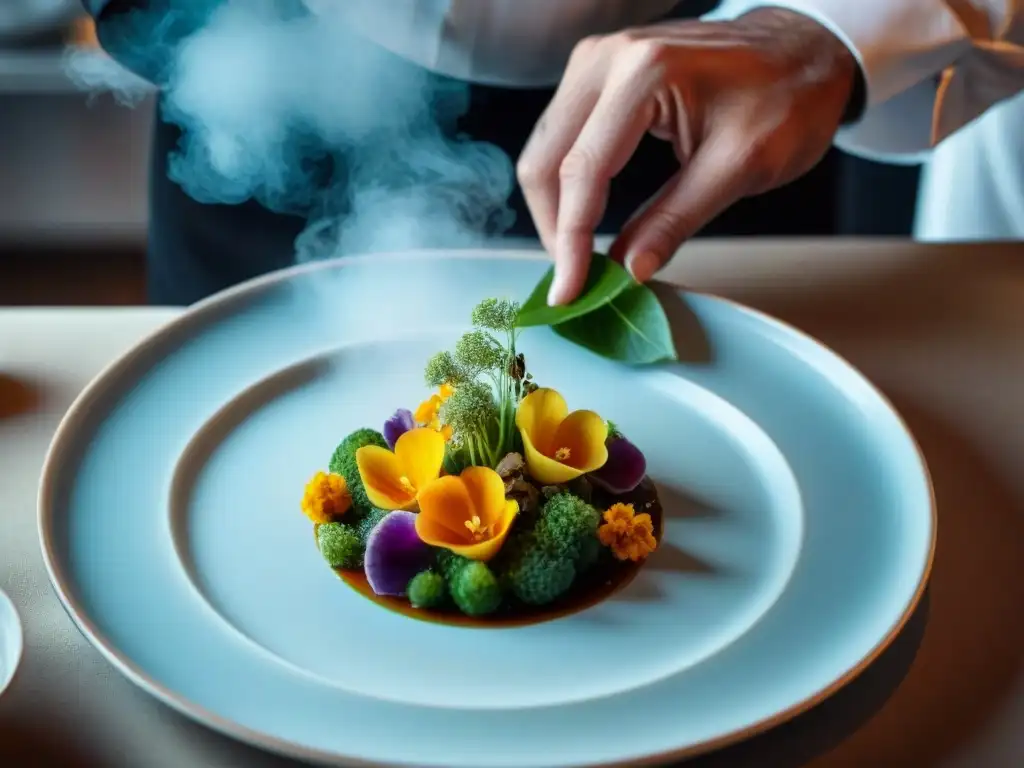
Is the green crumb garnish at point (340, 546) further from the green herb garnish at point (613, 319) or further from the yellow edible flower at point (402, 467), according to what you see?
the green herb garnish at point (613, 319)

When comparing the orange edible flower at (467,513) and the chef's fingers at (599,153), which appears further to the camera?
the chef's fingers at (599,153)

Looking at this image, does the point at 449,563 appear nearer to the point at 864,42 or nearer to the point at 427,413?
the point at 427,413

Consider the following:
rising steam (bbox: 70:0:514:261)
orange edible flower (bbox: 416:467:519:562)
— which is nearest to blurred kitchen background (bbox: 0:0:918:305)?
rising steam (bbox: 70:0:514:261)

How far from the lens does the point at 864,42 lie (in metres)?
1.00

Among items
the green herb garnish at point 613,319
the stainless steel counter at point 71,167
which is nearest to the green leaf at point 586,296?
the green herb garnish at point 613,319

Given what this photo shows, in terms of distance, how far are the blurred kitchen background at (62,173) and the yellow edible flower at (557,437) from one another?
187 centimetres

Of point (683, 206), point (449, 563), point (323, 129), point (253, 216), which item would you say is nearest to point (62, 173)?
point (253, 216)

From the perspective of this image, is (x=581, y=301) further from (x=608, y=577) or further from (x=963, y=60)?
(x=963, y=60)

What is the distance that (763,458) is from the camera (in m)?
0.74

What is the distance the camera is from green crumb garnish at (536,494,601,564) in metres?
0.60

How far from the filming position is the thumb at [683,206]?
34.9 inches

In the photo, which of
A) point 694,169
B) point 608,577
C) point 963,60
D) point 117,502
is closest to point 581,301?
point 694,169

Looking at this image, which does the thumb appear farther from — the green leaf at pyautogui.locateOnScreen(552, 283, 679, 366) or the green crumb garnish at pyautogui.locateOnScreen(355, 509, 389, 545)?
the green crumb garnish at pyautogui.locateOnScreen(355, 509, 389, 545)

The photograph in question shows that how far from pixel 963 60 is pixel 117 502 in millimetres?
926
